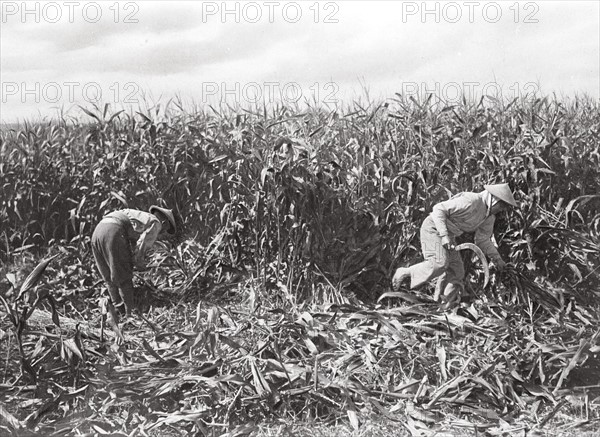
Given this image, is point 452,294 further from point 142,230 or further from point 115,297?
point 115,297

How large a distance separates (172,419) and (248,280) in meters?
2.06

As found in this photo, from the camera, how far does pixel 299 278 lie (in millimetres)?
5117

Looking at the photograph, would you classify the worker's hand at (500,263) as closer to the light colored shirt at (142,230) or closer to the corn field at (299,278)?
the corn field at (299,278)

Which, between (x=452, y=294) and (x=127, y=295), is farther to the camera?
(x=127, y=295)

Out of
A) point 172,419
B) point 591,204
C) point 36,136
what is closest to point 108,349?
point 172,419

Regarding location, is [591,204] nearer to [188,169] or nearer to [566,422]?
[566,422]

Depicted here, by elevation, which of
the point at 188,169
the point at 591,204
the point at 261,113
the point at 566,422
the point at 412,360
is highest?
the point at 261,113

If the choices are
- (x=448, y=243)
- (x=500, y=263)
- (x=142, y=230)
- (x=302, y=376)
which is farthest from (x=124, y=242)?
(x=500, y=263)

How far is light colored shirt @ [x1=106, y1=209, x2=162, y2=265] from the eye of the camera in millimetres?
4934

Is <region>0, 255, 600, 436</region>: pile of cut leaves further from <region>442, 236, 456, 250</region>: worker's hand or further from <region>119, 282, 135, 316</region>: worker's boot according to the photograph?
<region>119, 282, 135, 316</region>: worker's boot

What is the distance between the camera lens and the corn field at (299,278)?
3.37 meters

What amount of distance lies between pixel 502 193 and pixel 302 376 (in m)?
2.06

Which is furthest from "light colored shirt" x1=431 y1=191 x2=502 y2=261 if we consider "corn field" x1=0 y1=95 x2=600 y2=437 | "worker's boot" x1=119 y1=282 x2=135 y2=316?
"worker's boot" x1=119 y1=282 x2=135 y2=316

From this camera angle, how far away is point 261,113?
5879 mm
